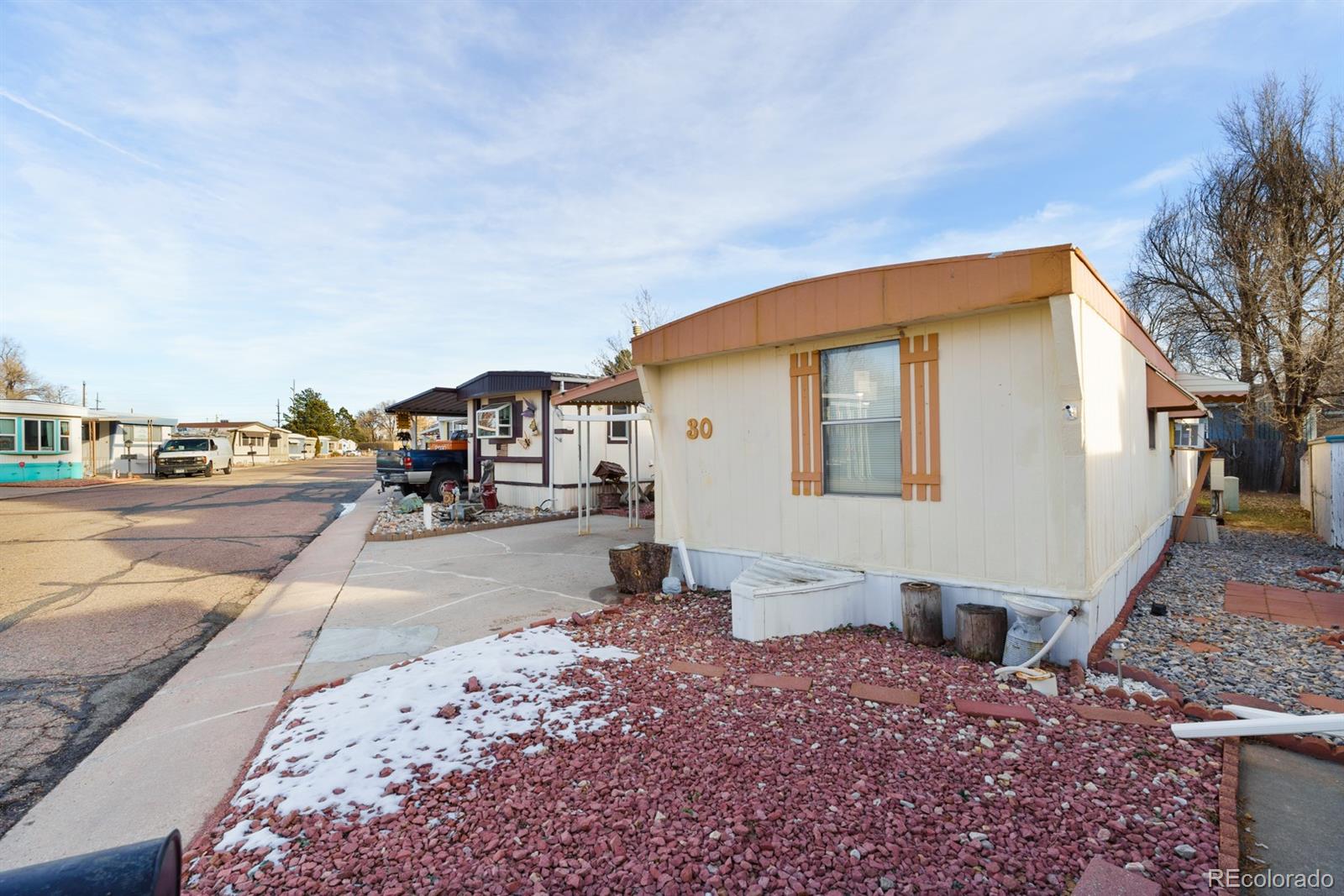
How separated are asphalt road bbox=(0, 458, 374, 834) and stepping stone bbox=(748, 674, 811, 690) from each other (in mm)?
3476

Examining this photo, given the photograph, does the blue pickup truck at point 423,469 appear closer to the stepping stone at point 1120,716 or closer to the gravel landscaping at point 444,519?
the gravel landscaping at point 444,519

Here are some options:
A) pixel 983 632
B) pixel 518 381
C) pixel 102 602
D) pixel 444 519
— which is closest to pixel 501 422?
pixel 518 381

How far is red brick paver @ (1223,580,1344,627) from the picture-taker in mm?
5137

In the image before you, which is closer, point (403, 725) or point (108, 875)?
point (108, 875)

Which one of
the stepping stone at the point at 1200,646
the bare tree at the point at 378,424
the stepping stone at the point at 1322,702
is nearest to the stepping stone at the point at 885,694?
the stepping stone at the point at 1322,702

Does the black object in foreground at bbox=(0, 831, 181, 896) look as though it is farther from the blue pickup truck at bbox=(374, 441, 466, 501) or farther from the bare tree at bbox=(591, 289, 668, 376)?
the bare tree at bbox=(591, 289, 668, 376)

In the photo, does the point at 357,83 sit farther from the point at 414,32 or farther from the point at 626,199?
the point at 626,199

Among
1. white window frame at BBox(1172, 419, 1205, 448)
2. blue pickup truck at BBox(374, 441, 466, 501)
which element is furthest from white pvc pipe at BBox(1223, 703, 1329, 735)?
blue pickup truck at BBox(374, 441, 466, 501)

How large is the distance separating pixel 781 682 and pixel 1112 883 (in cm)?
184

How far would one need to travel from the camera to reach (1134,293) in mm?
17844

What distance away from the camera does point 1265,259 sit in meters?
14.3

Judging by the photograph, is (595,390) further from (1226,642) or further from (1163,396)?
(1163,396)

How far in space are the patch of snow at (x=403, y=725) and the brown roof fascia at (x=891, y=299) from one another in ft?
9.63

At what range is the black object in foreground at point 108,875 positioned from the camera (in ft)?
2.58
